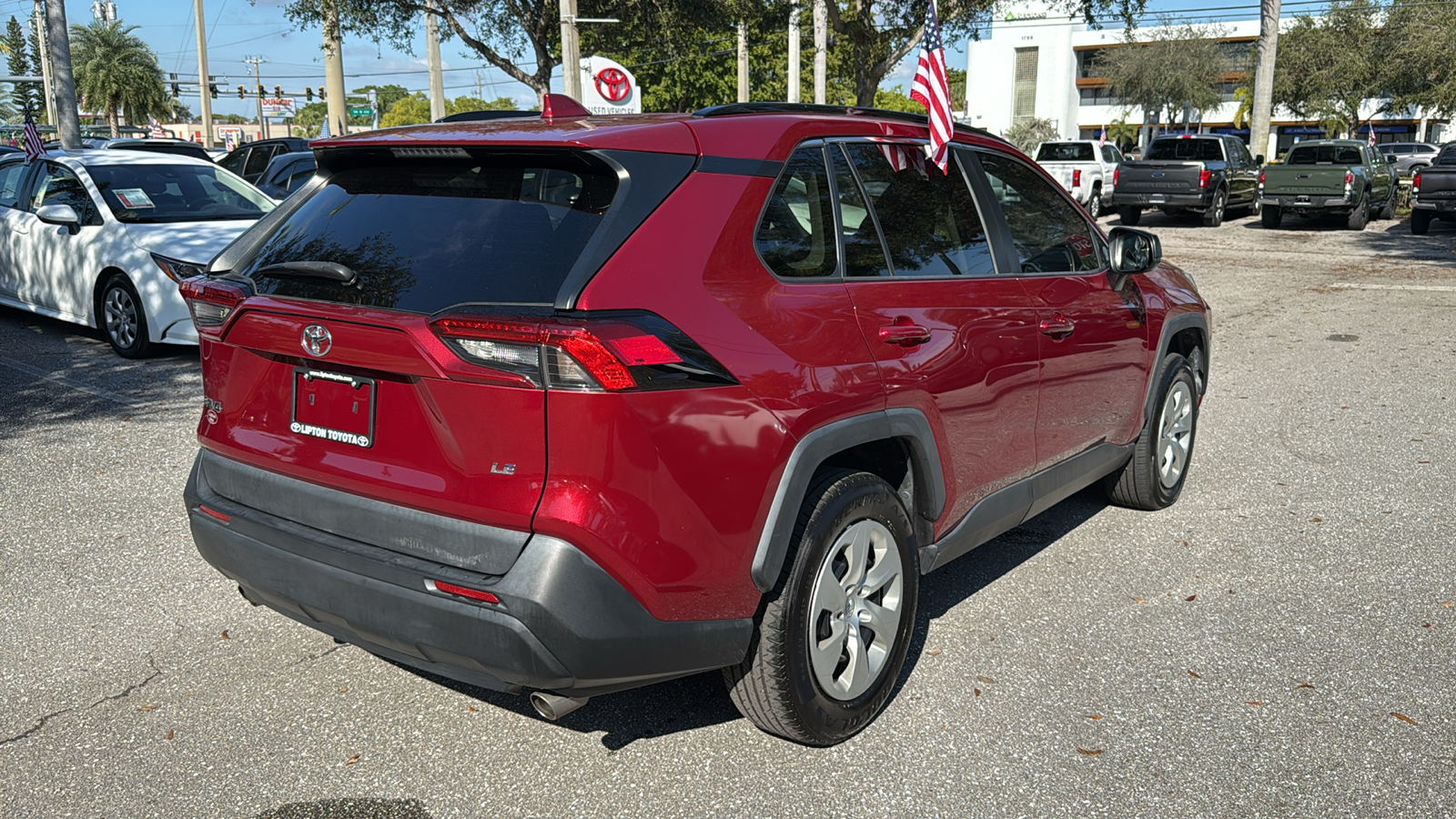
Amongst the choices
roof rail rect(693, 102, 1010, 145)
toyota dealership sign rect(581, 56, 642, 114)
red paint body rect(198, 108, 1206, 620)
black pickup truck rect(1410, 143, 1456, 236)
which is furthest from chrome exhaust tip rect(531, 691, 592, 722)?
Result: black pickup truck rect(1410, 143, 1456, 236)

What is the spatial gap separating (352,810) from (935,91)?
359cm

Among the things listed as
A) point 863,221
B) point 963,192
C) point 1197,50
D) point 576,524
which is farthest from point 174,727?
point 1197,50

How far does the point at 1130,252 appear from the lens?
472 cm

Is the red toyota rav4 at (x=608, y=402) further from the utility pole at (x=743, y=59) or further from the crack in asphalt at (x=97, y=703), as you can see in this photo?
the utility pole at (x=743, y=59)

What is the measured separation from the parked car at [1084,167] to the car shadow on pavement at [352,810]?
25.5m

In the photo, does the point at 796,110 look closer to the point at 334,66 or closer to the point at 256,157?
the point at 256,157

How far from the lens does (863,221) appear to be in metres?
3.49

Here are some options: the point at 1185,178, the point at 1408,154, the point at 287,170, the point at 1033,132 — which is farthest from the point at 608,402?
the point at 1033,132

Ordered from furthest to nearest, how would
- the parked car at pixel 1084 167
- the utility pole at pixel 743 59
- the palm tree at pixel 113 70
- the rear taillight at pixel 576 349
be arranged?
the palm tree at pixel 113 70, the utility pole at pixel 743 59, the parked car at pixel 1084 167, the rear taillight at pixel 576 349

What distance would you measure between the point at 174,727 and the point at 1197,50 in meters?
74.6

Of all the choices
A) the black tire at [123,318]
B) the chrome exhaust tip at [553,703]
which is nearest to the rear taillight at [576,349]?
the chrome exhaust tip at [553,703]

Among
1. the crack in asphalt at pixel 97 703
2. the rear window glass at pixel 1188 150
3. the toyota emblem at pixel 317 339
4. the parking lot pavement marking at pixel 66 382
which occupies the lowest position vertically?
the crack in asphalt at pixel 97 703

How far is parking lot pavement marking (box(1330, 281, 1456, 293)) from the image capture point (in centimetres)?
1484

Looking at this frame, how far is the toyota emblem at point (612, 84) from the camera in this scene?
2406cm
